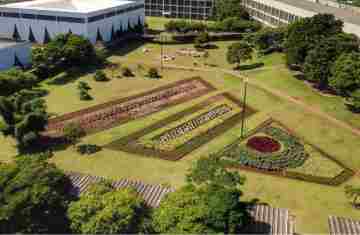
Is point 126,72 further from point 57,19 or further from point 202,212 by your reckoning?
point 202,212

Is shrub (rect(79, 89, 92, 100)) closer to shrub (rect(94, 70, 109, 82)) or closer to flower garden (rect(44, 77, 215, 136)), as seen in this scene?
flower garden (rect(44, 77, 215, 136))

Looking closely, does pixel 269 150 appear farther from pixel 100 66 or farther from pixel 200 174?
pixel 100 66

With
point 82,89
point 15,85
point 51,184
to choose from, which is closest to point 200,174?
point 51,184

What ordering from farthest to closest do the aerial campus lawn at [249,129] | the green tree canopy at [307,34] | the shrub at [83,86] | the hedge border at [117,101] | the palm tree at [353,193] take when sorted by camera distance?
the green tree canopy at [307,34], the shrub at [83,86], the hedge border at [117,101], the aerial campus lawn at [249,129], the palm tree at [353,193]

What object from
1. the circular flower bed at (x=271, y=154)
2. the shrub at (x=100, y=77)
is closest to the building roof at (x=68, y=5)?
the shrub at (x=100, y=77)

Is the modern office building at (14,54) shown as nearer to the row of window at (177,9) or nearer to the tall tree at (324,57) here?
the tall tree at (324,57)

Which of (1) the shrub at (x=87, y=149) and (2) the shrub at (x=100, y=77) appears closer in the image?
(1) the shrub at (x=87, y=149)
